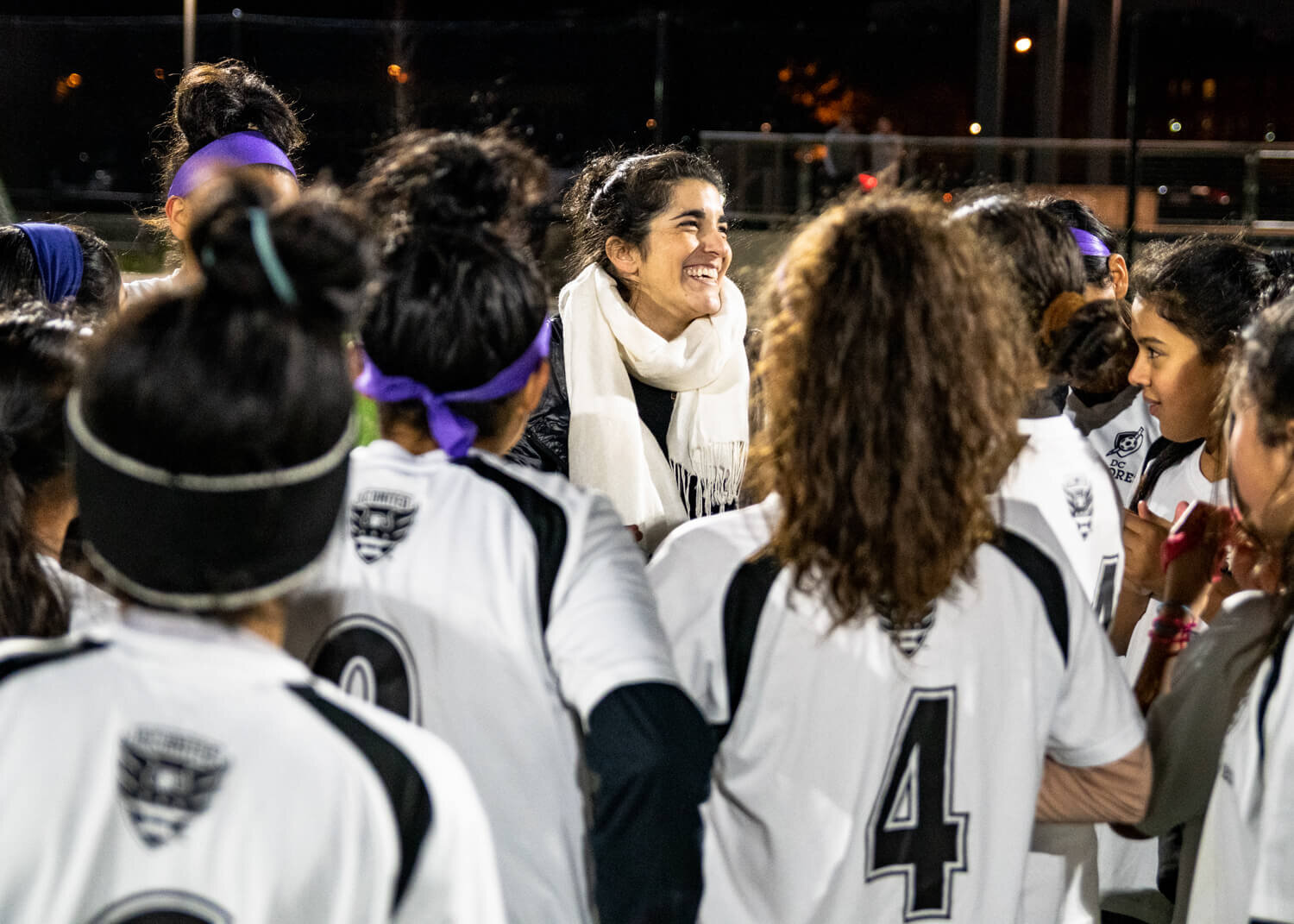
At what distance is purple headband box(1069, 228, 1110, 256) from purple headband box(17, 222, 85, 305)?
8.54ft

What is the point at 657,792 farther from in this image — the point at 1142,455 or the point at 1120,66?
the point at 1120,66

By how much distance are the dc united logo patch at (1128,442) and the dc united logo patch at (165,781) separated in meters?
3.01

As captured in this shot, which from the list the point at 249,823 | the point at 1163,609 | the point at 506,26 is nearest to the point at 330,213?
the point at 249,823

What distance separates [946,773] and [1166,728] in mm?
363

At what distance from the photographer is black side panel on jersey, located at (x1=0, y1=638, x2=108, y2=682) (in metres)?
1.15

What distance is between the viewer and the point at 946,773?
176 centimetres

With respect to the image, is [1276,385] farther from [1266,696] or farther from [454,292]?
[454,292]

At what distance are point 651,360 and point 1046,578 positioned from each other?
1753 millimetres

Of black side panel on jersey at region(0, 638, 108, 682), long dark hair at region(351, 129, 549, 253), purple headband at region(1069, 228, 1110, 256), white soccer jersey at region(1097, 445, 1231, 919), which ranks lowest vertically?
white soccer jersey at region(1097, 445, 1231, 919)

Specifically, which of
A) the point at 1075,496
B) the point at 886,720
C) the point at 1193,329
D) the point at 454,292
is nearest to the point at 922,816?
the point at 886,720

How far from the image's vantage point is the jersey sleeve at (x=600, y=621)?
5.09 ft

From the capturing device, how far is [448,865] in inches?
46.2

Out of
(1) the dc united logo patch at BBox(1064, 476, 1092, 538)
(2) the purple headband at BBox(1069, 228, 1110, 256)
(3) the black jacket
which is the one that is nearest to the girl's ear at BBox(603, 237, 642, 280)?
(3) the black jacket

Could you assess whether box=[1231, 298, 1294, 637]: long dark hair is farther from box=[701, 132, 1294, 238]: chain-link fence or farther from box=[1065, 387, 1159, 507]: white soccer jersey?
box=[701, 132, 1294, 238]: chain-link fence
